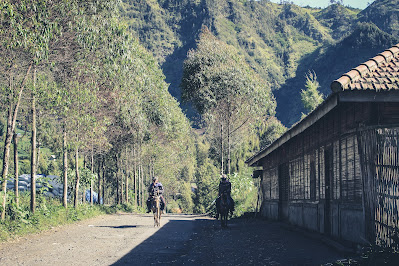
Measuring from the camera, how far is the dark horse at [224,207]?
73.3ft

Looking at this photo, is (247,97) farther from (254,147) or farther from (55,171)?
(55,171)

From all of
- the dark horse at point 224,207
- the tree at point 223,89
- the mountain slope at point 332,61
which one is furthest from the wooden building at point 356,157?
the mountain slope at point 332,61

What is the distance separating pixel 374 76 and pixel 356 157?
2.31 meters

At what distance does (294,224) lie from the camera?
22031 mm

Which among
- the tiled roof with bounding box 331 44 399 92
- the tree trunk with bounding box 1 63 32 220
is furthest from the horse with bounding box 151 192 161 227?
the tiled roof with bounding box 331 44 399 92

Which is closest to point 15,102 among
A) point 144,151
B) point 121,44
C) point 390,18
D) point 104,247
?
point 121,44

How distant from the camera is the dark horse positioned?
2234 centimetres

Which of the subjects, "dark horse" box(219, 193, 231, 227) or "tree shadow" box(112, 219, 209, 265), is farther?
"dark horse" box(219, 193, 231, 227)

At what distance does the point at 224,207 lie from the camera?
2239 cm

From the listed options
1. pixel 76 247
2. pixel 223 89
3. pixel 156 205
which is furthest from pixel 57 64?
pixel 223 89

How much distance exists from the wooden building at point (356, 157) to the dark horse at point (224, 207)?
127 inches

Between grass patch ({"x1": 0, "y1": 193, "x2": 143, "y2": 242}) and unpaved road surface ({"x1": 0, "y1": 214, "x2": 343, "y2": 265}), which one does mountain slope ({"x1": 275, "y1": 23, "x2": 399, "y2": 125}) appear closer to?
grass patch ({"x1": 0, "y1": 193, "x2": 143, "y2": 242})

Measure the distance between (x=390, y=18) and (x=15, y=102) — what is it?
195 meters

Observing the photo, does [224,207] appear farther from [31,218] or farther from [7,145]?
[7,145]
